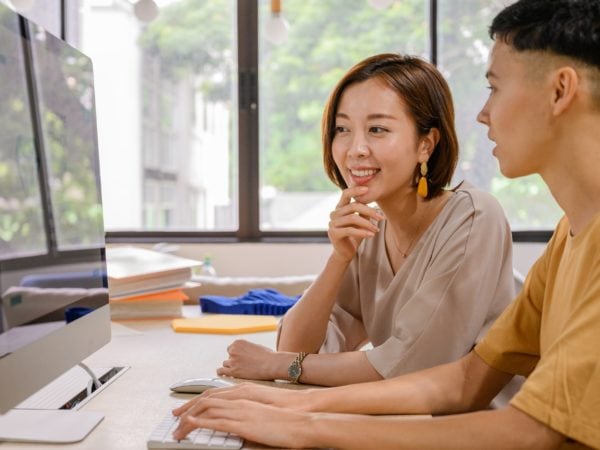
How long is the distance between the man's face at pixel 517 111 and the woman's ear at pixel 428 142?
53 cm

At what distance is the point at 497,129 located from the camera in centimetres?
109

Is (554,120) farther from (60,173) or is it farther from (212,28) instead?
(212,28)

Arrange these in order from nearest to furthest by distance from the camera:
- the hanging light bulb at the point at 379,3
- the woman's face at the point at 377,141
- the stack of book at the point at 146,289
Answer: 1. the woman's face at the point at 377,141
2. the stack of book at the point at 146,289
3. the hanging light bulb at the point at 379,3

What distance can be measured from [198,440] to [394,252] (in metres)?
0.82

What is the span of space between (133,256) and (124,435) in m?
1.39

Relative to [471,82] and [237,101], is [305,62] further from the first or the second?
[471,82]

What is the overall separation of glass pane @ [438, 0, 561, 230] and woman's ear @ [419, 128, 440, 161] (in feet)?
6.68

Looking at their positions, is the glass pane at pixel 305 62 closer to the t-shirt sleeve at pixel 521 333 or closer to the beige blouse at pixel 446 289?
the beige blouse at pixel 446 289

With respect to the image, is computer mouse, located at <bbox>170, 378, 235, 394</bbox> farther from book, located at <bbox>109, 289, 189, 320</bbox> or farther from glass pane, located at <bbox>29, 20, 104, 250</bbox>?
book, located at <bbox>109, 289, 189, 320</bbox>

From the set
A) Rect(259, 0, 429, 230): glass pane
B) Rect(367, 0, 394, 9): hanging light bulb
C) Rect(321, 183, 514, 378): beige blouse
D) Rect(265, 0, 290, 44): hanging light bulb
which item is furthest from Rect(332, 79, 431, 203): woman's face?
Rect(259, 0, 429, 230): glass pane

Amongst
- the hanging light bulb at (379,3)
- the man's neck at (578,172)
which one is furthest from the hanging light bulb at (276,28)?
the man's neck at (578,172)

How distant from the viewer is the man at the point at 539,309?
889mm

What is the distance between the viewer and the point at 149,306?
212 cm

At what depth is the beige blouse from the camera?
55.3 inches
